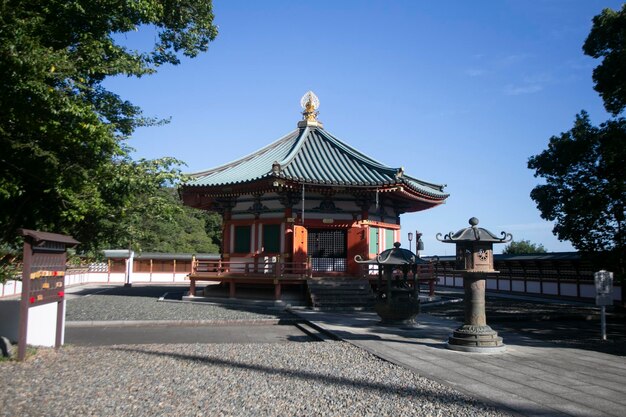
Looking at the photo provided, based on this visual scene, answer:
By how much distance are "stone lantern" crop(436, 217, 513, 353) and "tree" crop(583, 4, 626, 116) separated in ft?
35.1

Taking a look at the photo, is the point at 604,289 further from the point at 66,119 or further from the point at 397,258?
the point at 66,119

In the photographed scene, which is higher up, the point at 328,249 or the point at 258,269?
the point at 328,249

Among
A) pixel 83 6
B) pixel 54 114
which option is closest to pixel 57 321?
pixel 54 114

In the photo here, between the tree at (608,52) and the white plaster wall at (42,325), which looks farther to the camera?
→ the tree at (608,52)

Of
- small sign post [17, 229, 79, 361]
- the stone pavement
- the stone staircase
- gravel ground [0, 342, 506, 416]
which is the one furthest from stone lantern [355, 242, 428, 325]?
small sign post [17, 229, 79, 361]

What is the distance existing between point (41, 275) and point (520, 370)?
28.2ft

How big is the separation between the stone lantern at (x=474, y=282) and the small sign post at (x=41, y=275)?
7707 millimetres

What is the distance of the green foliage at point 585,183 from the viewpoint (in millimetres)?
17094

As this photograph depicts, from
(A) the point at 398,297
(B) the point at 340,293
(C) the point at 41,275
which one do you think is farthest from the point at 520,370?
(B) the point at 340,293

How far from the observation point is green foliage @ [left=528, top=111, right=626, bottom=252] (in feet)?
56.1

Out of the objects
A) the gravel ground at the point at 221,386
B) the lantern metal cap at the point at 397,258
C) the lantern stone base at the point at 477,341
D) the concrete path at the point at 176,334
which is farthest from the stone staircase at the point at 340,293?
the gravel ground at the point at 221,386

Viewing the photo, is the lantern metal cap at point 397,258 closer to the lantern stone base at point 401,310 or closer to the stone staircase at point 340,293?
the lantern stone base at point 401,310

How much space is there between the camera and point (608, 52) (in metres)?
18.5

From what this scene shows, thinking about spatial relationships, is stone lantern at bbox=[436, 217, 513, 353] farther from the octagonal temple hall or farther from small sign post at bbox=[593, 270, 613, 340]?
the octagonal temple hall
